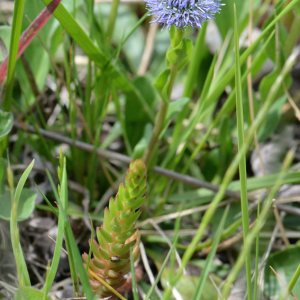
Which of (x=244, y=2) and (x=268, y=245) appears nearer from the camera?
(x=268, y=245)

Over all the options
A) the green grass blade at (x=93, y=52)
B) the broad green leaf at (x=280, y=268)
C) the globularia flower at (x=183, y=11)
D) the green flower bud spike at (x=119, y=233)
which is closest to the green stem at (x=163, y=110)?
the globularia flower at (x=183, y=11)

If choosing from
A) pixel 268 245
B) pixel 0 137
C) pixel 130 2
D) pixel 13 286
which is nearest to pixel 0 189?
pixel 0 137

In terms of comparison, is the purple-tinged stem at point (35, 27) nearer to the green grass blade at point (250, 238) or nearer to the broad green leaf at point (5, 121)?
the broad green leaf at point (5, 121)

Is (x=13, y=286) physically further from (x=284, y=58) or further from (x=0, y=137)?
(x=284, y=58)

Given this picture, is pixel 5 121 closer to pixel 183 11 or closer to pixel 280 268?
pixel 183 11

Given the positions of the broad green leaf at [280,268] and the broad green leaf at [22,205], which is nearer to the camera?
the broad green leaf at [22,205]

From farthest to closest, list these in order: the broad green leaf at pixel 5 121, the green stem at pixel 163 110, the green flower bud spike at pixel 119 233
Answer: the broad green leaf at pixel 5 121 < the green stem at pixel 163 110 < the green flower bud spike at pixel 119 233

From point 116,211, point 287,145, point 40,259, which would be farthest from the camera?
point 287,145
